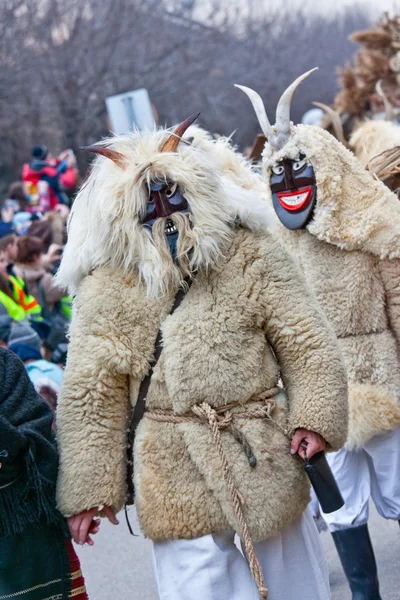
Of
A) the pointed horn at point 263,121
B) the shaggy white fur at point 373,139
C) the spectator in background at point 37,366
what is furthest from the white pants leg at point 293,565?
the spectator in background at point 37,366

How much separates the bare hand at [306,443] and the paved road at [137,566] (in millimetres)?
1794

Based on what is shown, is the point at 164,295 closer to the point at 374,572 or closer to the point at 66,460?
the point at 66,460

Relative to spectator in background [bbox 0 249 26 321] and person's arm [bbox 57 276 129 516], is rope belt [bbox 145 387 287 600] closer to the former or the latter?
person's arm [bbox 57 276 129 516]

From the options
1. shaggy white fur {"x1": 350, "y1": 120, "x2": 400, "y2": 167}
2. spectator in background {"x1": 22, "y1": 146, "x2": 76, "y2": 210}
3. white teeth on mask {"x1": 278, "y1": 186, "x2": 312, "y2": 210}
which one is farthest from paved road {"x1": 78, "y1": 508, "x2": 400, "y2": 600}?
spectator in background {"x1": 22, "y1": 146, "x2": 76, "y2": 210}

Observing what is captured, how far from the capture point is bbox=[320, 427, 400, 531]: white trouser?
4359mm

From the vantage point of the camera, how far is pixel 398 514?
4359mm

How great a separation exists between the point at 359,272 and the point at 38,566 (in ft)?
6.34

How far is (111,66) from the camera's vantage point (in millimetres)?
22938

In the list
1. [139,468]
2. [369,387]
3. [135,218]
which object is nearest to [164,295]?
[135,218]

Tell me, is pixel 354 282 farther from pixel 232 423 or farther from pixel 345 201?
pixel 232 423

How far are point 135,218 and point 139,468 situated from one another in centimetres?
85

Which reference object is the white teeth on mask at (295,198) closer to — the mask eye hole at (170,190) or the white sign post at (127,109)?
the mask eye hole at (170,190)

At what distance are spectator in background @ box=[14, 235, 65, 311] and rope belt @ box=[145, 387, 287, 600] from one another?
5022mm

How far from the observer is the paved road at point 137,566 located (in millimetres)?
4973
